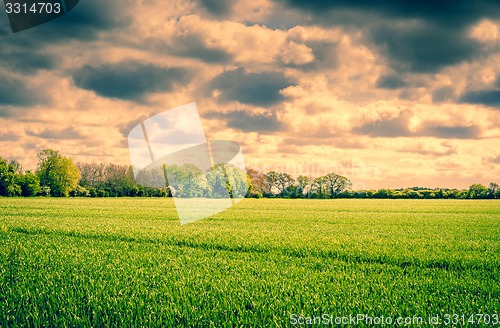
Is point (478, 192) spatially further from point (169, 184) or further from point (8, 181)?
point (8, 181)

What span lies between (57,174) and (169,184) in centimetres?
4097

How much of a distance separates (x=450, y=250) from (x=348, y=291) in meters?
7.82

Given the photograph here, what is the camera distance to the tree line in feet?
315

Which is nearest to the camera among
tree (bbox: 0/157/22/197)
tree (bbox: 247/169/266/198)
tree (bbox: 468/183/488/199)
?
tree (bbox: 0/157/22/197)

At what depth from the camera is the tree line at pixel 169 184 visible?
96000mm

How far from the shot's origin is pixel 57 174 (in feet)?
321

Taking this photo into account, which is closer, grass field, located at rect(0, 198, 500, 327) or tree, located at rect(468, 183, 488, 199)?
grass field, located at rect(0, 198, 500, 327)

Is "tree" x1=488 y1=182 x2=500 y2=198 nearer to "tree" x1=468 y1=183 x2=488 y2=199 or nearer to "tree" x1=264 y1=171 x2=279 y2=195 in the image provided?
"tree" x1=468 y1=183 x2=488 y2=199

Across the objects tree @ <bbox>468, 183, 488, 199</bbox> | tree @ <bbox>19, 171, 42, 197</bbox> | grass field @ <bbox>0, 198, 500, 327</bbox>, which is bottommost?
tree @ <bbox>468, 183, 488, 199</bbox>

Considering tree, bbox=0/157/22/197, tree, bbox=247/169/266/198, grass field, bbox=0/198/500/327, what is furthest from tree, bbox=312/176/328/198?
grass field, bbox=0/198/500/327

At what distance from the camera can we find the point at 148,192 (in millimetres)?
107688

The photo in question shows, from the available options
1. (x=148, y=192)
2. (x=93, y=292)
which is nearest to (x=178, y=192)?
(x=148, y=192)

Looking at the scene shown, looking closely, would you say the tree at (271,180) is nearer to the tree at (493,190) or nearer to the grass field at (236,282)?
the tree at (493,190)

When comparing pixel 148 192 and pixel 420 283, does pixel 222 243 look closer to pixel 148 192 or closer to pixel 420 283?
pixel 420 283
